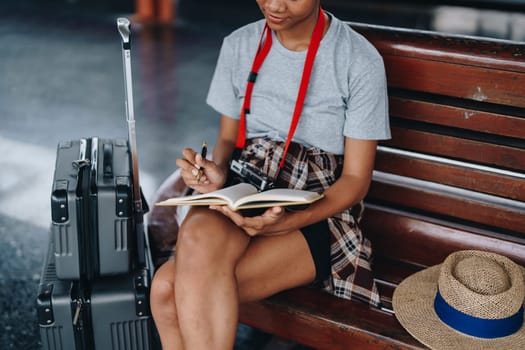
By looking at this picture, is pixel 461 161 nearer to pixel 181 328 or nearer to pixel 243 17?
pixel 181 328

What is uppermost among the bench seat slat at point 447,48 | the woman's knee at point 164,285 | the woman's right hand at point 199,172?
the bench seat slat at point 447,48

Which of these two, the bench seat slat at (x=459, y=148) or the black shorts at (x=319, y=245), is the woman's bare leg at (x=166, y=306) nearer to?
the black shorts at (x=319, y=245)

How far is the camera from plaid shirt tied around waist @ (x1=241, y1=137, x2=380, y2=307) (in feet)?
6.68

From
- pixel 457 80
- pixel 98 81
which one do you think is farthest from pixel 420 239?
pixel 98 81

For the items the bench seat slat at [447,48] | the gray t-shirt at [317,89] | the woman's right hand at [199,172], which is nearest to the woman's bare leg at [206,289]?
the woman's right hand at [199,172]

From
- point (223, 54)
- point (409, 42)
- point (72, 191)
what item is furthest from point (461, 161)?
point (72, 191)

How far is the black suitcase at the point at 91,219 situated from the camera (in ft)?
6.44

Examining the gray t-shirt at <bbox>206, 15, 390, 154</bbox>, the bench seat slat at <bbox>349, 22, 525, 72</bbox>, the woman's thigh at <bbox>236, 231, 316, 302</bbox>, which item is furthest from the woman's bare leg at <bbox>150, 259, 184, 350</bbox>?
the bench seat slat at <bbox>349, 22, 525, 72</bbox>

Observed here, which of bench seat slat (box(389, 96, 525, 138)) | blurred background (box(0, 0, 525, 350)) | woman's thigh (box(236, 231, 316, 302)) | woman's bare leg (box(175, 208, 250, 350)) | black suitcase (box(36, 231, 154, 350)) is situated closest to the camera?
woman's bare leg (box(175, 208, 250, 350))

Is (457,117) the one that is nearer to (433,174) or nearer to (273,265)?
(433,174)

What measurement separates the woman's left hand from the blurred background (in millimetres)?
821

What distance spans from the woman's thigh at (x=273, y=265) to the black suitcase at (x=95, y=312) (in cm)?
35

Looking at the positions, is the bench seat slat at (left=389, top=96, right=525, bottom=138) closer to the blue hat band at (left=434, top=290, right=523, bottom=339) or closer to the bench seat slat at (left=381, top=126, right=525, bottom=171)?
the bench seat slat at (left=381, top=126, right=525, bottom=171)

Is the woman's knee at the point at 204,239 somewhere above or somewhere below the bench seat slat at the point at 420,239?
above
